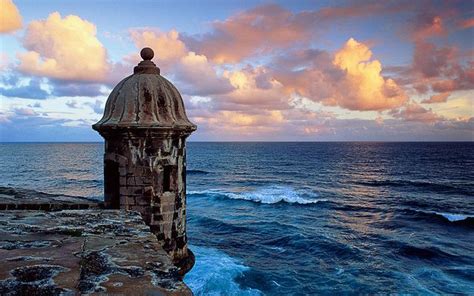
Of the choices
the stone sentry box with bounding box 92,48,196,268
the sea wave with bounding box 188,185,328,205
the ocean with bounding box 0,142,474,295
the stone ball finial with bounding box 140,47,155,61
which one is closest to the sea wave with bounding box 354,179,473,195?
the ocean with bounding box 0,142,474,295

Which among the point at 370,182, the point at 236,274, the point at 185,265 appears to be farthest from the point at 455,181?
the point at 185,265

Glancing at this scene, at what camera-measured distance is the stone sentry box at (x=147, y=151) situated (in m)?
7.35

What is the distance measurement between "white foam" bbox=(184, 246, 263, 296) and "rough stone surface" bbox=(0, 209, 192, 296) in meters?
9.80

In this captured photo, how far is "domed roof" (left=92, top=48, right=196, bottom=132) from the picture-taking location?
Answer: 731 centimetres

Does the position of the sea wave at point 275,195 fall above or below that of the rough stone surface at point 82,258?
below

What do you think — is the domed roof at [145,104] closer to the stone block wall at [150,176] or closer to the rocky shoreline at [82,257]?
the stone block wall at [150,176]

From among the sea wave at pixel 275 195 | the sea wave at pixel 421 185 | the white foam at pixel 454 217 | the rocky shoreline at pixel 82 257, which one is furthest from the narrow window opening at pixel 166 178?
the sea wave at pixel 421 185

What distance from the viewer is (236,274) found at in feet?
52.6

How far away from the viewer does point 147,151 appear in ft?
24.3

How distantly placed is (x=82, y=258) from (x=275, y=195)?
3482 cm

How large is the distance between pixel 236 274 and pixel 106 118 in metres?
10.6

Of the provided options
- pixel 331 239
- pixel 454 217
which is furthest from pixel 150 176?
pixel 454 217

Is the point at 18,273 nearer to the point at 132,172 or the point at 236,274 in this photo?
the point at 132,172

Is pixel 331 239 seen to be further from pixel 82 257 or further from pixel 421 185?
pixel 421 185
